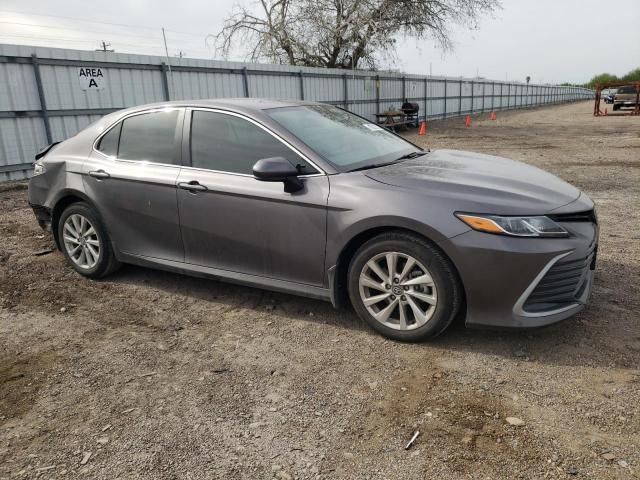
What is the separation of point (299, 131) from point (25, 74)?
9194mm

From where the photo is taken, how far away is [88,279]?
A: 478 centimetres

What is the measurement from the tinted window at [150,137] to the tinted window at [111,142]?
59 millimetres

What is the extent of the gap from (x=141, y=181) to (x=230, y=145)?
0.85 metres

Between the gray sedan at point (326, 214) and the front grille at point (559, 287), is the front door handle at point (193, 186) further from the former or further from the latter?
the front grille at point (559, 287)

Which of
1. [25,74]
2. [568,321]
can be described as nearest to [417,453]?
[568,321]

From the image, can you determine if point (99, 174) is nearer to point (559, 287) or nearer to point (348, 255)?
point (348, 255)

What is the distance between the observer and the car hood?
3.12 meters

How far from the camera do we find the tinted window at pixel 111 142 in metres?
4.48

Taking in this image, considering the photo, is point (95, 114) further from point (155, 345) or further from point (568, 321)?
point (568, 321)

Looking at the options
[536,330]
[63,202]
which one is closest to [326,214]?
[536,330]

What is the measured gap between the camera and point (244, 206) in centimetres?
371

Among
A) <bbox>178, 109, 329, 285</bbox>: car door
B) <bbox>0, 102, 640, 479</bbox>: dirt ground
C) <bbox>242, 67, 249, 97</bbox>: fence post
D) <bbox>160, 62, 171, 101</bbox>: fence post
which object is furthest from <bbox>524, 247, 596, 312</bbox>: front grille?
<bbox>242, 67, 249, 97</bbox>: fence post

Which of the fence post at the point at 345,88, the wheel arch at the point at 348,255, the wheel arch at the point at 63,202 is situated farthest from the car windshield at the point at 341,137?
the fence post at the point at 345,88

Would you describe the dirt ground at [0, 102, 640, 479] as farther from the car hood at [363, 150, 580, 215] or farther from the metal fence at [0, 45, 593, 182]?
the metal fence at [0, 45, 593, 182]
